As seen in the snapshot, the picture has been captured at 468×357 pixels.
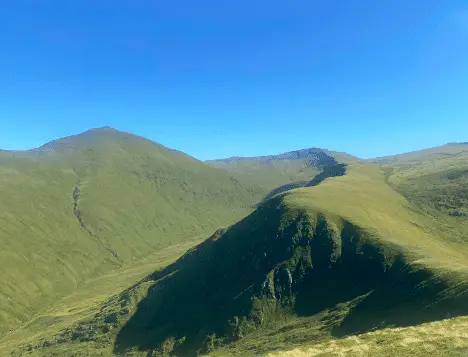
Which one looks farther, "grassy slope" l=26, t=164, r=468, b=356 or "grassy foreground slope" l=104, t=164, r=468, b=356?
"grassy slope" l=26, t=164, r=468, b=356

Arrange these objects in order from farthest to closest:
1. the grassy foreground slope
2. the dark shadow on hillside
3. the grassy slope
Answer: the grassy slope → the grassy foreground slope → the dark shadow on hillside

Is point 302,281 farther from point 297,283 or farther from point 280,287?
point 280,287

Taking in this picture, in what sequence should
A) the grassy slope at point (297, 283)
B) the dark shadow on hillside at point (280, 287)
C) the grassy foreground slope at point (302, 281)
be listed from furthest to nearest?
the grassy slope at point (297, 283) → the grassy foreground slope at point (302, 281) → the dark shadow on hillside at point (280, 287)

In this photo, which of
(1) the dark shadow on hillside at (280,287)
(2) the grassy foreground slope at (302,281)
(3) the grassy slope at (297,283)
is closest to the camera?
(1) the dark shadow on hillside at (280,287)

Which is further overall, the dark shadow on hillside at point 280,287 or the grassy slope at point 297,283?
the grassy slope at point 297,283

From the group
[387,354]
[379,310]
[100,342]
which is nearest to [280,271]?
[379,310]

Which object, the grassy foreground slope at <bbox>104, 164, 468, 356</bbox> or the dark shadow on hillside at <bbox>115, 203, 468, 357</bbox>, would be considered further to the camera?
the grassy foreground slope at <bbox>104, 164, 468, 356</bbox>

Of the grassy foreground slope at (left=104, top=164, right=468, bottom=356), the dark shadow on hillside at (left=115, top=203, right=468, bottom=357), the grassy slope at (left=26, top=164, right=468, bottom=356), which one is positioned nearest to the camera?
the dark shadow on hillside at (left=115, top=203, right=468, bottom=357)

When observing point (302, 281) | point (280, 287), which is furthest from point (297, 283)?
point (280, 287)

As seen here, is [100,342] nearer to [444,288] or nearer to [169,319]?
[169,319]
